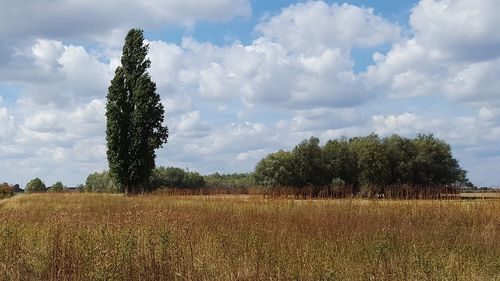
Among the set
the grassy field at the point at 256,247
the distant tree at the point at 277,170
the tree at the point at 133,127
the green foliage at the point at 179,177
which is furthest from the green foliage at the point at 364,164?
the green foliage at the point at 179,177

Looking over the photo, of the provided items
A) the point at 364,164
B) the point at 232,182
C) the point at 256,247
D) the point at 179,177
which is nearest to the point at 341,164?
the point at 364,164

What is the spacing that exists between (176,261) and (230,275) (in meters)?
0.98

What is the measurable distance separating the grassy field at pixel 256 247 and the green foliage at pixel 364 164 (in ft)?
154

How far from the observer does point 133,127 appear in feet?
133

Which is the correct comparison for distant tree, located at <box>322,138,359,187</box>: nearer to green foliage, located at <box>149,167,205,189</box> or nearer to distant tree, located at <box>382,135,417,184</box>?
distant tree, located at <box>382,135,417,184</box>

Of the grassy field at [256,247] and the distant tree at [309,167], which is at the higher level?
the distant tree at [309,167]

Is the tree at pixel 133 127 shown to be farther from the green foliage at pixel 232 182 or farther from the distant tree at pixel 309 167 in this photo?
the distant tree at pixel 309 167

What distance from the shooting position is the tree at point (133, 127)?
39938 millimetres

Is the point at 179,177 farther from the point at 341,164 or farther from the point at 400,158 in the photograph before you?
the point at 400,158

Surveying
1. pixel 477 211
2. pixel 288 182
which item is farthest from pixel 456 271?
pixel 288 182

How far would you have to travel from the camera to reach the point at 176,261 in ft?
23.5

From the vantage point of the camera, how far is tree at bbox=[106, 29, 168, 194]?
39.9 metres

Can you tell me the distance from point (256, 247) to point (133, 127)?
33.6 metres

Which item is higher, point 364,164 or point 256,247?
point 364,164
